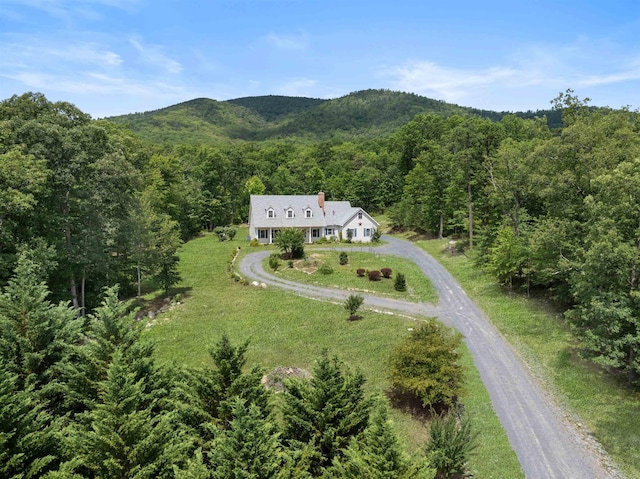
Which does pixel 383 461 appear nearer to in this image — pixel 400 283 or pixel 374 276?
pixel 400 283

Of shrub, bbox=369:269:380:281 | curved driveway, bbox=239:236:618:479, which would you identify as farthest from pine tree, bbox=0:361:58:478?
shrub, bbox=369:269:380:281

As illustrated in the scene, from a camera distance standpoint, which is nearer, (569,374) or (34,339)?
(34,339)

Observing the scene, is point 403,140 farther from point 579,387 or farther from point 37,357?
point 37,357

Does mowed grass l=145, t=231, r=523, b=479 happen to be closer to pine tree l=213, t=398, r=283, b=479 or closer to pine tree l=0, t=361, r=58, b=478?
pine tree l=213, t=398, r=283, b=479

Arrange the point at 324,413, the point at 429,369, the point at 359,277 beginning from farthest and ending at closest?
the point at 359,277
the point at 429,369
the point at 324,413

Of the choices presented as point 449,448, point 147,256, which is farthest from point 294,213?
point 449,448

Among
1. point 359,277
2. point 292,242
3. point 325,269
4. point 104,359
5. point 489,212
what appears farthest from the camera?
point 489,212
